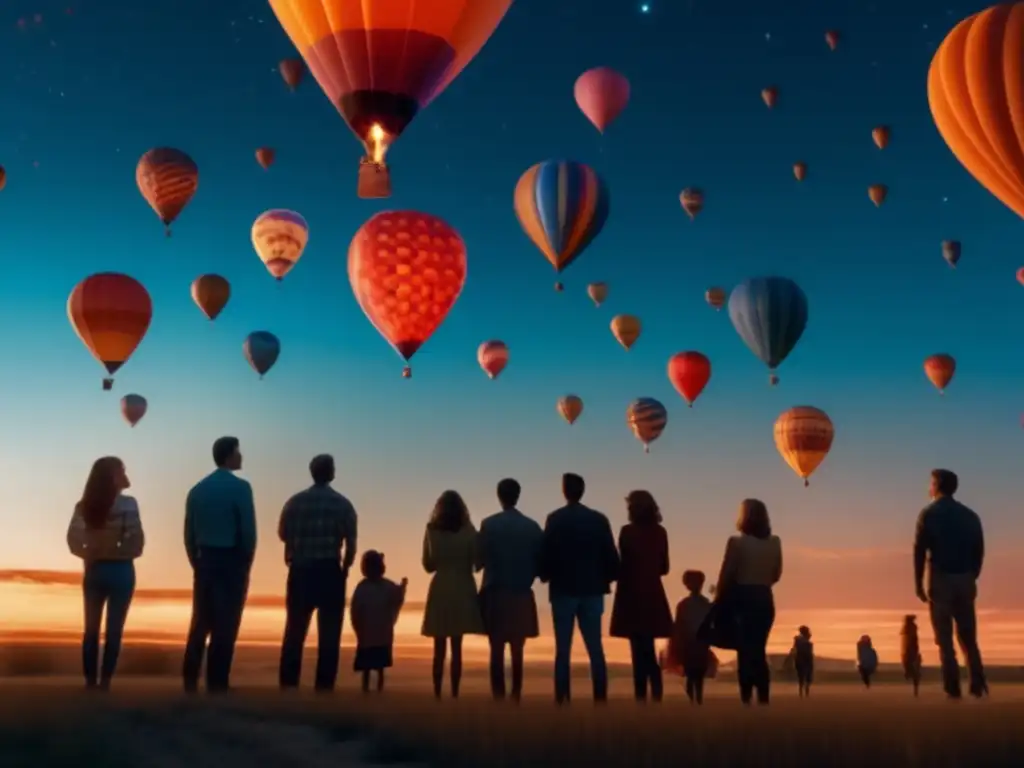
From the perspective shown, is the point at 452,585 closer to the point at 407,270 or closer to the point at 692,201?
the point at 407,270

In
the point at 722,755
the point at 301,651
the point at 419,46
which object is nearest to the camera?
the point at 722,755

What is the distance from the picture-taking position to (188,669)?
10.7m

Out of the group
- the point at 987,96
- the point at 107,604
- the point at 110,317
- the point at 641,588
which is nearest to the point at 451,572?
the point at 641,588

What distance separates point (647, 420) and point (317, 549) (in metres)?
31.8

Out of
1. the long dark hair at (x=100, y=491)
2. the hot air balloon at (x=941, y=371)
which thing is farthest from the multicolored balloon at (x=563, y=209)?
the long dark hair at (x=100, y=491)

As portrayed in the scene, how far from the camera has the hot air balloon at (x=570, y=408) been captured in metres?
45.6

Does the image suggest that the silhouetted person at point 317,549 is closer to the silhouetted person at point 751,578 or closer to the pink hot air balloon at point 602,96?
the silhouetted person at point 751,578

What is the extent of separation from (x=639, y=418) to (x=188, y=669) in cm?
3214

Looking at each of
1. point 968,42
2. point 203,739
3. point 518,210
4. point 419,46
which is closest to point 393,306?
point 419,46

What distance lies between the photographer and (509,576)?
37.3 feet

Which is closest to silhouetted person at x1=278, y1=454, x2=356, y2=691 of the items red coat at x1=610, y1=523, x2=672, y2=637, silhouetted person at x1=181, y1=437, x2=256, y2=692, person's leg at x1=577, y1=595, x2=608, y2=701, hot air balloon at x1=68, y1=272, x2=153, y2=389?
silhouetted person at x1=181, y1=437, x2=256, y2=692

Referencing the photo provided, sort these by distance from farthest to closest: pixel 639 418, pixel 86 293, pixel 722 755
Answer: pixel 639 418 < pixel 86 293 < pixel 722 755

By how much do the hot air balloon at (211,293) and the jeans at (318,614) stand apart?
27078 mm

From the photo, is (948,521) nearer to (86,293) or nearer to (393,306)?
(393,306)
